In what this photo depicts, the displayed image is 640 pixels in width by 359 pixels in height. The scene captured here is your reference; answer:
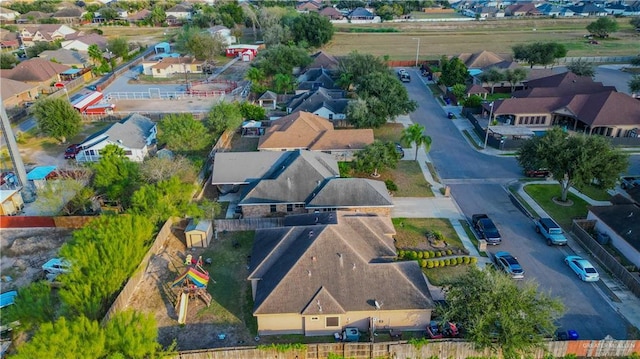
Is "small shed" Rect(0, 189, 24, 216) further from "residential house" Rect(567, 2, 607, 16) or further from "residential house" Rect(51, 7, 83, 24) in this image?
"residential house" Rect(567, 2, 607, 16)

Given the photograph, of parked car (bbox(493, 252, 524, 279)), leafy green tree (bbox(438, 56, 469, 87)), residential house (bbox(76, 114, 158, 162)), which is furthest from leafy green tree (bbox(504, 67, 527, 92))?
residential house (bbox(76, 114, 158, 162))

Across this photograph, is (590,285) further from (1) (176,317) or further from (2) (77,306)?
(2) (77,306)

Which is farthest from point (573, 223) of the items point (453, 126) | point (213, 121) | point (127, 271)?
point (213, 121)

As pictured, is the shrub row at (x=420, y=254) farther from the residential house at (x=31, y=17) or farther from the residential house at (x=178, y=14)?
the residential house at (x=31, y=17)

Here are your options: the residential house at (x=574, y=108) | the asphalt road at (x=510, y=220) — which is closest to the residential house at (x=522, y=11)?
the residential house at (x=574, y=108)

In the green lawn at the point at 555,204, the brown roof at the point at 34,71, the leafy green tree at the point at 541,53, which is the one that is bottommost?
the green lawn at the point at 555,204

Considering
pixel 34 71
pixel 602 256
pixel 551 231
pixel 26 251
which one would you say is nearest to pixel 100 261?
pixel 26 251
